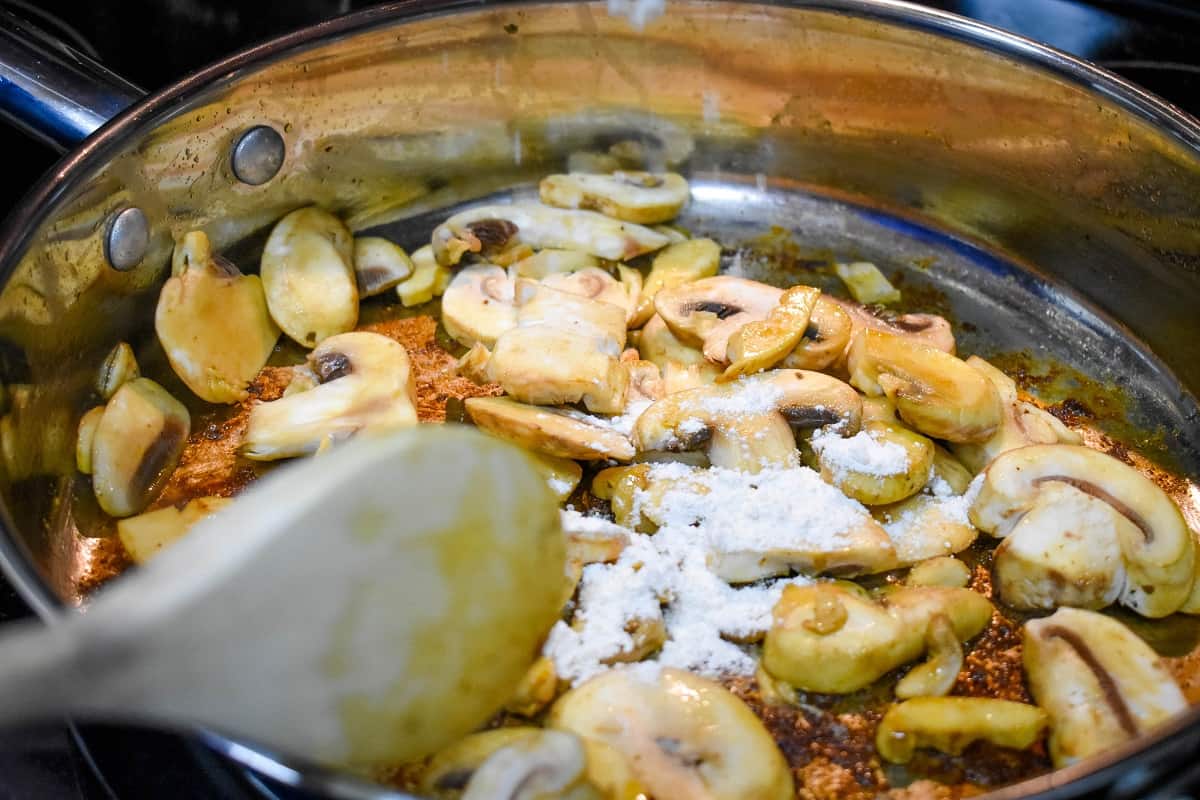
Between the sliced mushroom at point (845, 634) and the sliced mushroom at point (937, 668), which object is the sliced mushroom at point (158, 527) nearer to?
the sliced mushroom at point (845, 634)

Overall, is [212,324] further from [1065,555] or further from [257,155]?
[1065,555]

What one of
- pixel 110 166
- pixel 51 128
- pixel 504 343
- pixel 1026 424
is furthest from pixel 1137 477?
pixel 51 128

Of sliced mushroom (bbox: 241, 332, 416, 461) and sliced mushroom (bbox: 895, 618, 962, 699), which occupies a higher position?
sliced mushroom (bbox: 241, 332, 416, 461)

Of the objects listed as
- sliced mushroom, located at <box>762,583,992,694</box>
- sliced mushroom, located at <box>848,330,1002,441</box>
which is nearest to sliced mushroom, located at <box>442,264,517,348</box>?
sliced mushroom, located at <box>848,330,1002,441</box>

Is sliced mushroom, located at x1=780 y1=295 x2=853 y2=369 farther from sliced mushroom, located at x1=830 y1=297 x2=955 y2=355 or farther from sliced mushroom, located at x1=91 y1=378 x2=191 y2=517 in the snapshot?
sliced mushroom, located at x1=91 y1=378 x2=191 y2=517

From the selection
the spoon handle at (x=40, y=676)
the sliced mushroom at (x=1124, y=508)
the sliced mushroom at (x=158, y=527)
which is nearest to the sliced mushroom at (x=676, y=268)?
the sliced mushroom at (x=1124, y=508)

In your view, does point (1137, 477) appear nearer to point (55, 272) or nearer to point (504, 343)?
point (504, 343)

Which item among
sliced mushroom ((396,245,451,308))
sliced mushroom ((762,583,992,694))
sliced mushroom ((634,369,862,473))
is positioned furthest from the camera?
sliced mushroom ((396,245,451,308))
